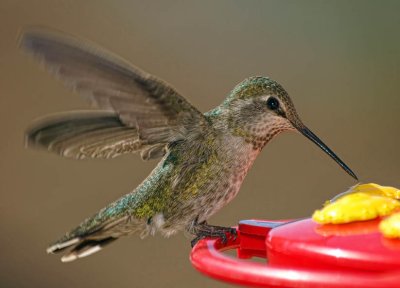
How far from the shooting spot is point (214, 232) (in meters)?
3.11

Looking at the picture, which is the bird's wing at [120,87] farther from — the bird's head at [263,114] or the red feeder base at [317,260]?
the red feeder base at [317,260]

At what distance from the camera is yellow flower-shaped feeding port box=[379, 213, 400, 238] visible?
7.18ft

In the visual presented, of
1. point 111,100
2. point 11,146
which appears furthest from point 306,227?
point 11,146

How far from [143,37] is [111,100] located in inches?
250

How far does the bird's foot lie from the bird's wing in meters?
0.41

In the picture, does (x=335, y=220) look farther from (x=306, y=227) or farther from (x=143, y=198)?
(x=143, y=198)

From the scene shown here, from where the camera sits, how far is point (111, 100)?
3.09 meters

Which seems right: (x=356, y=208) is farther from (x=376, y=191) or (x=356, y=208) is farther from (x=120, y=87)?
(x=120, y=87)

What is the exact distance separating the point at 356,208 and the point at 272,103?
0.96 meters

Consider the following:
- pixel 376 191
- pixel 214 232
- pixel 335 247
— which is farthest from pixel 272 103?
pixel 335 247

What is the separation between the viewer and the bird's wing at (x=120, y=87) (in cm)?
288

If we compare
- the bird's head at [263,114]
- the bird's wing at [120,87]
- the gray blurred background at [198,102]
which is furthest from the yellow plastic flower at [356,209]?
the gray blurred background at [198,102]

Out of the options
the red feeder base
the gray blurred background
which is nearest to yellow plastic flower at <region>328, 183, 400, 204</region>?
the red feeder base

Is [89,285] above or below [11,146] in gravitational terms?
below
